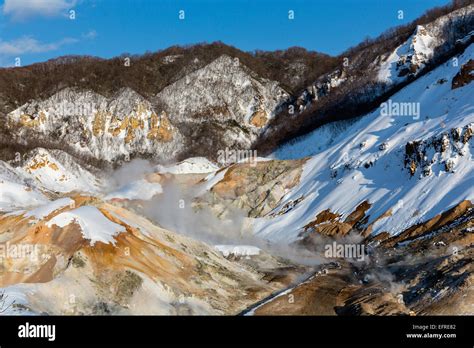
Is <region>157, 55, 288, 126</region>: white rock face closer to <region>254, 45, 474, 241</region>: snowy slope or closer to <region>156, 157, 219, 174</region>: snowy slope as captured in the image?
<region>156, 157, 219, 174</region>: snowy slope

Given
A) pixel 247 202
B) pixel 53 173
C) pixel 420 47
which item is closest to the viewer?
pixel 247 202

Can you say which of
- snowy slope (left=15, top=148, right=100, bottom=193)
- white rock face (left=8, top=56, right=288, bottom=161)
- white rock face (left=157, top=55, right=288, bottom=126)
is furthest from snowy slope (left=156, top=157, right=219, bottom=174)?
white rock face (left=157, top=55, right=288, bottom=126)

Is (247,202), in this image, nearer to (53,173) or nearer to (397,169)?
(397,169)

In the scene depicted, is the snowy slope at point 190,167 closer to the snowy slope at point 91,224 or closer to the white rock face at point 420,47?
the white rock face at point 420,47

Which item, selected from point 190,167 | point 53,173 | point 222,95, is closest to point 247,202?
point 190,167

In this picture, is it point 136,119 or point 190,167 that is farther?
point 136,119

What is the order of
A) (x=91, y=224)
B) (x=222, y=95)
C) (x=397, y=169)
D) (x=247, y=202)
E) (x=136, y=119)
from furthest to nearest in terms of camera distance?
(x=222, y=95) → (x=136, y=119) → (x=247, y=202) → (x=397, y=169) → (x=91, y=224)

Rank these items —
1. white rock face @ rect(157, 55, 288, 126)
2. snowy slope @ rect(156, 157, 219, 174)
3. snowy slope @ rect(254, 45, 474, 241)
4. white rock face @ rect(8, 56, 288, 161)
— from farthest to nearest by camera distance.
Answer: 1. white rock face @ rect(157, 55, 288, 126)
2. white rock face @ rect(8, 56, 288, 161)
3. snowy slope @ rect(156, 157, 219, 174)
4. snowy slope @ rect(254, 45, 474, 241)
